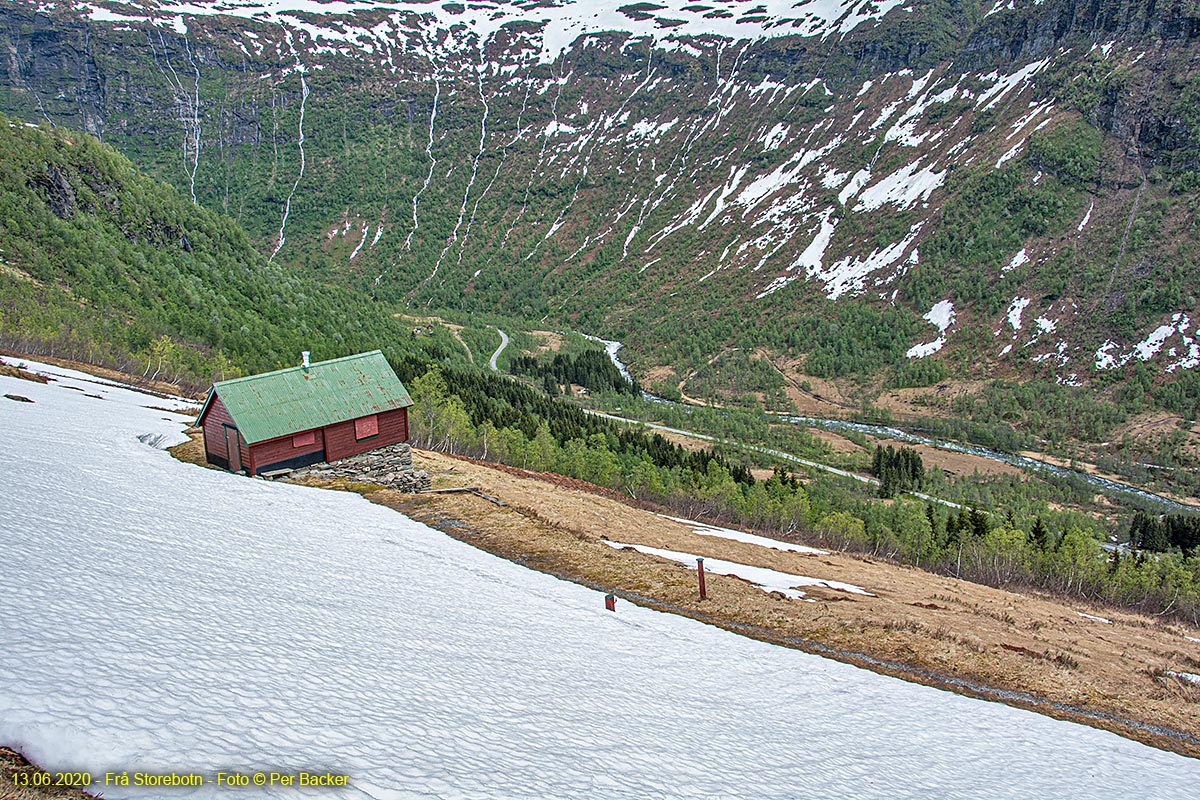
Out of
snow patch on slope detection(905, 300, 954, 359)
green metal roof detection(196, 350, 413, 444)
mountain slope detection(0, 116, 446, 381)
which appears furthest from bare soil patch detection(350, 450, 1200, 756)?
snow patch on slope detection(905, 300, 954, 359)

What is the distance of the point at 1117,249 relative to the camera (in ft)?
386

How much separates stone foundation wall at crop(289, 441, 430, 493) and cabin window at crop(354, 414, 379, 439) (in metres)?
0.83

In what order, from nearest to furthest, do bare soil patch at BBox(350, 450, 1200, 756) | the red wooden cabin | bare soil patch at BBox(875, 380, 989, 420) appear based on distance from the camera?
bare soil patch at BBox(350, 450, 1200, 756) → the red wooden cabin → bare soil patch at BBox(875, 380, 989, 420)

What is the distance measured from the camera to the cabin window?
113 feet

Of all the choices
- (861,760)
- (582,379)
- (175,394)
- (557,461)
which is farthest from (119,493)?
(582,379)

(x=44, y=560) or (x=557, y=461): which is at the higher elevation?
(x=44, y=560)

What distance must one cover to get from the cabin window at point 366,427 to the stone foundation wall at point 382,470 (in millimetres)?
830

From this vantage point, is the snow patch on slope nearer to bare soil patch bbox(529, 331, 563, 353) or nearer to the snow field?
bare soil patch bbox(529, 331, 563, 353)

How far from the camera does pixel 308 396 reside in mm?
33406

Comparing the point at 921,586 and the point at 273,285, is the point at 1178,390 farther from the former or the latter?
the point at 273,285

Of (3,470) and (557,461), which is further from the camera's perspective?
(557,461)

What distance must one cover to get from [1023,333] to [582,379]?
68.1 m

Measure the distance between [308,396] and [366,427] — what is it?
2.84 m

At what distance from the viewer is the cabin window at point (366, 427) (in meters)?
34.4
